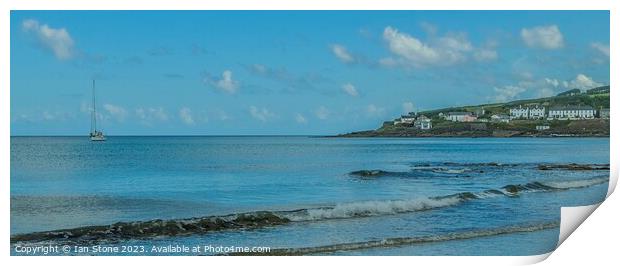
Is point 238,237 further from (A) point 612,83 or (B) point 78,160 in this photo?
(B) point 78,160

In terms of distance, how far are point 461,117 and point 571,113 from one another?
1591mm

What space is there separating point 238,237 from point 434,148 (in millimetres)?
10128

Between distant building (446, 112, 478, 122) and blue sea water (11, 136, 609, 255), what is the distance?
2.92 ft

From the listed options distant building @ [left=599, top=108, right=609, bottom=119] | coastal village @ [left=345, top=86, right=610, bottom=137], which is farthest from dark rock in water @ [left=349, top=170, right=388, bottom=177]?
distant building @ [left=599, top=108, right=609, bottom=119]

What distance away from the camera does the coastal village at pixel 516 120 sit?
369 inches

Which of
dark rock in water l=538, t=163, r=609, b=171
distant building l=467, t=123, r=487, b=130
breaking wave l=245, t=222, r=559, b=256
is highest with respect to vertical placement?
distant building l=467, t=123, r=487, b=130

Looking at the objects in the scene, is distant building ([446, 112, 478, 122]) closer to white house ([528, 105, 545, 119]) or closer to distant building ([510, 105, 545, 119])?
distant building ([510, 105, 545, 119])

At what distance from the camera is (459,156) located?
592 inches

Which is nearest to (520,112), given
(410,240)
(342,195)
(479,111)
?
(479,111)

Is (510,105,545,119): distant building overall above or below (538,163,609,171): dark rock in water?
above

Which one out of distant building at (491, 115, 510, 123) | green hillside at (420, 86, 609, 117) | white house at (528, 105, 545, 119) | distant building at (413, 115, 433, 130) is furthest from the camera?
distant building at (491, 115, 510, 123)

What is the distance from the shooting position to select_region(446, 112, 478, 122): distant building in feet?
33.2
